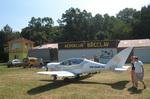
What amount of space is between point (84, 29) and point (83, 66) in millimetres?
84718

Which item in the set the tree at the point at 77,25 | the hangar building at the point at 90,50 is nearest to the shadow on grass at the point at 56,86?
the hangar building at the point at 90,50

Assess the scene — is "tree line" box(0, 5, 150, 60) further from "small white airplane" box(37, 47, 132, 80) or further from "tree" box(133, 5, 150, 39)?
"small white airplane" box(37, 47, 132, 80)

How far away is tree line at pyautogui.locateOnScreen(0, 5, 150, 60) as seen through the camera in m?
94.2

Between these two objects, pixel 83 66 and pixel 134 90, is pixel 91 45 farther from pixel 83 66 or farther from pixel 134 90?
pixel 134 90

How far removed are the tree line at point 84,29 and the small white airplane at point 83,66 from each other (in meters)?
66.8

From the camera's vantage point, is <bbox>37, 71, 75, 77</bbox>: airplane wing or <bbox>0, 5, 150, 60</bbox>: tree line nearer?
<bbox>37, 71, 75, 77</bbox>: airplane wing

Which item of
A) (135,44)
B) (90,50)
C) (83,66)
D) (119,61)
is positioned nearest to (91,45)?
(90,50)

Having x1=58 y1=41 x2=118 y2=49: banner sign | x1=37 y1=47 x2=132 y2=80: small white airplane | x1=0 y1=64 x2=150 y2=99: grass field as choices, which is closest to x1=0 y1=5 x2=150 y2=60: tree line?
x1=58 y1=41 x2=118 y2=49: banner sign

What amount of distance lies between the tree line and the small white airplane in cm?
6679

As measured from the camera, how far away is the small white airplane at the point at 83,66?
2472cm

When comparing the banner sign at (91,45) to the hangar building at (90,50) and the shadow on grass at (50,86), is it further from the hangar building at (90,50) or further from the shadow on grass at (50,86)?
Result: the shadow on grass at (50,86)

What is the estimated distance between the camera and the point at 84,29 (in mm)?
110562

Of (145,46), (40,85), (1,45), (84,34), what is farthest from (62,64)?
(84,34)

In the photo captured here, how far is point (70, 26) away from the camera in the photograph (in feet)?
367
